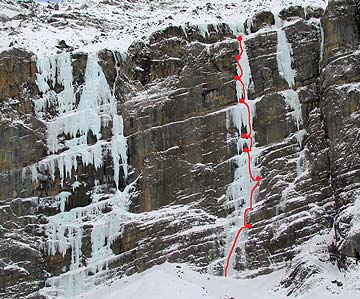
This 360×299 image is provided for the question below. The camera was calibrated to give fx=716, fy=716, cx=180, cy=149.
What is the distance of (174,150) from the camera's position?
40.4 metres

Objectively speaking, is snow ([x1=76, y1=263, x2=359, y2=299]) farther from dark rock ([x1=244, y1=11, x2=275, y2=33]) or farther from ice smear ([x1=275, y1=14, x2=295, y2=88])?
dark rock ([x1=244, y1=11, x2=275, y2=33])

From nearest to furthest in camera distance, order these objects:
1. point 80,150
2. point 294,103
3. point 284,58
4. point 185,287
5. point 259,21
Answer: point 185,287
point 294,103
point 284,58
point 80,150
point 259,21

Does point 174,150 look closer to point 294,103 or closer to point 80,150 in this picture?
point 80,150

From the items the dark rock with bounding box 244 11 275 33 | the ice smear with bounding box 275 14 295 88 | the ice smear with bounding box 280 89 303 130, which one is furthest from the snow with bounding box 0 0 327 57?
the ice smear with bounding box 280 89 303 130

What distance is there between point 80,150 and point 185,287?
1112 cm

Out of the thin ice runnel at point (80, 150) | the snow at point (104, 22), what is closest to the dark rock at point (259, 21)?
the snow at point (104, 22)

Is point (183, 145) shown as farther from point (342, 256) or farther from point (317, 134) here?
point (342, 256)

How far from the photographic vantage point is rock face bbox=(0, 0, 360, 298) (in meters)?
37.4

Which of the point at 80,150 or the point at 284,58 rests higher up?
the point at 284,58

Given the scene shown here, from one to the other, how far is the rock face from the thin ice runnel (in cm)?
7

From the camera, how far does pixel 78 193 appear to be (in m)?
40.8

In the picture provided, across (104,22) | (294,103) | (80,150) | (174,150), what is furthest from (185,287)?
(104,22)

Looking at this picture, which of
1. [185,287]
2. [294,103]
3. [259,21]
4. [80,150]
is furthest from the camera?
[259,21]

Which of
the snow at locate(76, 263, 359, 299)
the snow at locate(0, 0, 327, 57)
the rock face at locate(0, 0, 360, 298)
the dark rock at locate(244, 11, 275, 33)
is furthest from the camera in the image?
the snow at locate(0, 0, 327, 57)
